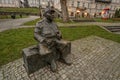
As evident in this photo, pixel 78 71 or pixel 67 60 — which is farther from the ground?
pixel 67 60

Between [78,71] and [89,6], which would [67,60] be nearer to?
[78,71]

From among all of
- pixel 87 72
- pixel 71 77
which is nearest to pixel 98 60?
pixel 87 72

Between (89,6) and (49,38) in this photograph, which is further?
(89,6)

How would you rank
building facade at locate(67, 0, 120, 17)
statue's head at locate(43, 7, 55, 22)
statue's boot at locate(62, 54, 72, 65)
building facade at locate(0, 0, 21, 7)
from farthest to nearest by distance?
building facade at locate(0, 0, 21, 7)
building facade at locate(67, 0, 120, 17)
statue's boot at locate(62, 54, 72, 65)
statue's head at locate(43, 7, 55, 22)

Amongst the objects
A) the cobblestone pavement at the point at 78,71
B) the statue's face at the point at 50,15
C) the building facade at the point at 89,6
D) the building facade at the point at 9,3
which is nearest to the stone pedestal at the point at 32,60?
the cobblestone pavement at the point at 78,71

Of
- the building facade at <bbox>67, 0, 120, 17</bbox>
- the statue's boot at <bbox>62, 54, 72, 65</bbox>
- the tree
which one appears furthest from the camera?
the building facade at <bbox>67, 0, 120, 17</bbox>

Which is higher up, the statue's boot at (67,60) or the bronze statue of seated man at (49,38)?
the bronze statue of seated man at (49,38)

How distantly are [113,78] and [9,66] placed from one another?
3673mm

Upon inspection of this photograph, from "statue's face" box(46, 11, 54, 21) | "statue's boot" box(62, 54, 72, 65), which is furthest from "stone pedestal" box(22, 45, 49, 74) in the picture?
"statue's face" box(46, 11, 54, 21)

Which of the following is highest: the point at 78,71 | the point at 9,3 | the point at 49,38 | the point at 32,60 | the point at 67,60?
the point at 9,3

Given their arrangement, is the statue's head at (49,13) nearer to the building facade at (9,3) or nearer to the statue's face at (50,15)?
the statue's face at (50,15)

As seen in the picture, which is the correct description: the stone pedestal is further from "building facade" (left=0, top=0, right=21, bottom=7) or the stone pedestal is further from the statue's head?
"building facade" (left=0, top=0, right=21, bottom=7)

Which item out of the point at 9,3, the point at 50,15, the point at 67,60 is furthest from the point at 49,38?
the point at 9,3

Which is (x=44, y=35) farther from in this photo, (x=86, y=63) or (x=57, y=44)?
(x=86, y=63)
